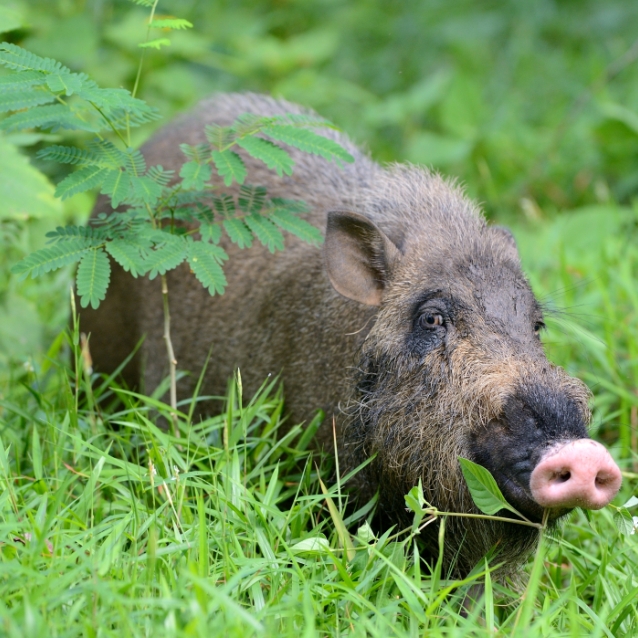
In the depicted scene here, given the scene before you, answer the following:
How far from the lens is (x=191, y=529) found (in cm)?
306

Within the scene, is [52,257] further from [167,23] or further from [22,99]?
[167,23]

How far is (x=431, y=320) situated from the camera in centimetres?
345

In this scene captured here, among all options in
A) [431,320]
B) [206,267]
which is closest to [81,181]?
[206,267]

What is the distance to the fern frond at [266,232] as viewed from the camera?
3928mm

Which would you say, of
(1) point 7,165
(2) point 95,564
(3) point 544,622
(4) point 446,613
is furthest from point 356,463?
(1) point 7,165

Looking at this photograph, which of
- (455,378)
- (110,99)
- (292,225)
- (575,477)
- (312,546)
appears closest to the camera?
(575,477)

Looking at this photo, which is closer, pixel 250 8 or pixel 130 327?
pixel 130 327

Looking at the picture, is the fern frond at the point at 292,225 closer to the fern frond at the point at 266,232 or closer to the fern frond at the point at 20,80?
the fern frond at the point at 266,232

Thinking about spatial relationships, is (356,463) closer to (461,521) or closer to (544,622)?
(461,521)

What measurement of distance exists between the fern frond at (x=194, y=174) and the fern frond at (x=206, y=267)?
0.81ft

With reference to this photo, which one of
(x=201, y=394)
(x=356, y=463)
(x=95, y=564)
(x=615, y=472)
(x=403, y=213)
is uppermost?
(x=403, y=213)

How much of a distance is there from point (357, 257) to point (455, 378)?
29.7 inches

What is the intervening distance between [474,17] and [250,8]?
2563 mm

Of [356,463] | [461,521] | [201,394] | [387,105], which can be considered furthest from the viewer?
[387,105]
